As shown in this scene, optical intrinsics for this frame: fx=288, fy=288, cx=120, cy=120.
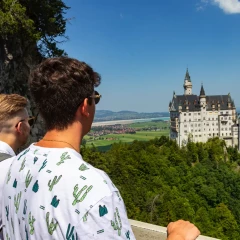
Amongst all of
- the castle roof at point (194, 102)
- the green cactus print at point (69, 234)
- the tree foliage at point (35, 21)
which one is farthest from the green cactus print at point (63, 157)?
the castle roof at point (194, 102)

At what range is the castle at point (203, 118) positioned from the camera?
5791cm

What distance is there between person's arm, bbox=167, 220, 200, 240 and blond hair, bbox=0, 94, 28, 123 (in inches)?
46.9

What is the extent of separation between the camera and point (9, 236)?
1251 mm

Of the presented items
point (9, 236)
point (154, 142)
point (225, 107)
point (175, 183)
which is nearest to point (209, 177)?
point (175, 183)

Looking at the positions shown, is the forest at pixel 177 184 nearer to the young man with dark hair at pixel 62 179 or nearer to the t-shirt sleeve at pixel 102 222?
the young man with dark hair at pixel 62 179

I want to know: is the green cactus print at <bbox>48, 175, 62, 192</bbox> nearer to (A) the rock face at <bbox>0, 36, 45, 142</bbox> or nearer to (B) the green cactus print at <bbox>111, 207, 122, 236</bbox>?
(B) the green cactus print at <bbox>111, 207, 122, 236</bbox>

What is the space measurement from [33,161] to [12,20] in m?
8.51

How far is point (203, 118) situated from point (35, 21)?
5229cm

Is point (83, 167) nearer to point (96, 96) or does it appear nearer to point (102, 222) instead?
point (102, 222)

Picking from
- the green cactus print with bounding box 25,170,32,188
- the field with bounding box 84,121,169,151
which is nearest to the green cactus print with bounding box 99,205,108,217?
the green cactus print with bounding box 25,170,32,188

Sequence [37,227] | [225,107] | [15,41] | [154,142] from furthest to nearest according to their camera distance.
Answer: [225,107] → [154,142] → [15,41] → [37,227]

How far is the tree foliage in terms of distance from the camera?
28.2ft

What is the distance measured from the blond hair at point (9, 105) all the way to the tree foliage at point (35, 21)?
299 inches

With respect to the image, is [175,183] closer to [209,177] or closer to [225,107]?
[209,177]
